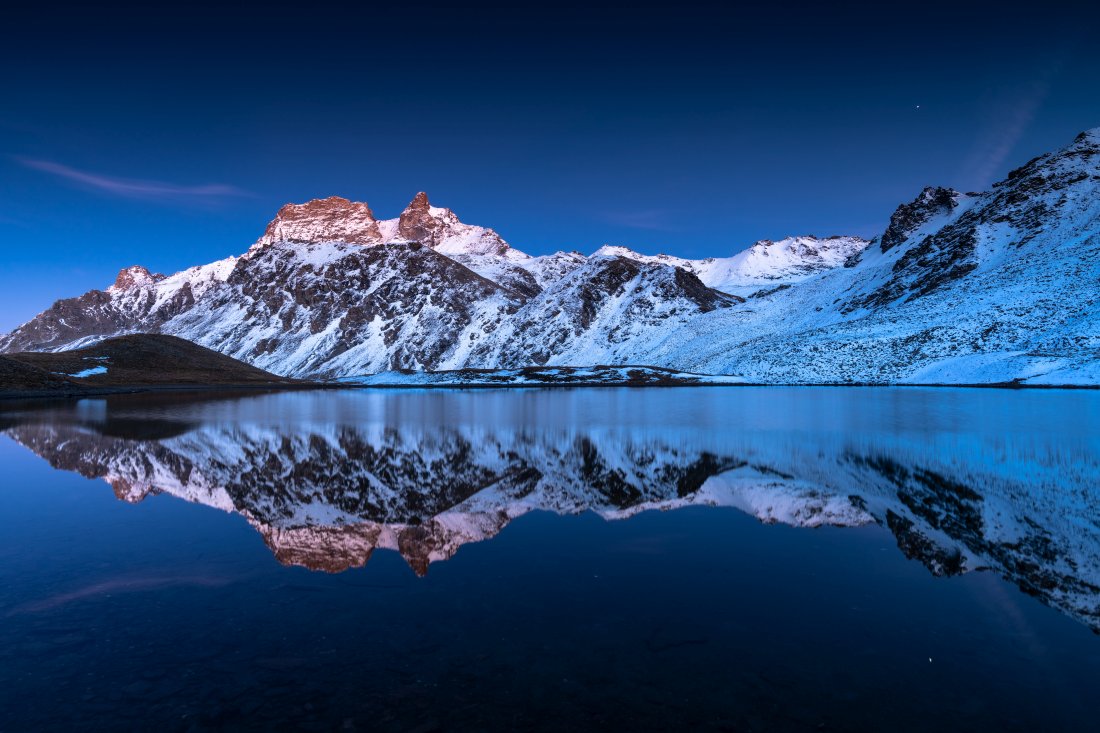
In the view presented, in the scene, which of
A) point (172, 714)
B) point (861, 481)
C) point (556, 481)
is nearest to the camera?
point (172, 714)

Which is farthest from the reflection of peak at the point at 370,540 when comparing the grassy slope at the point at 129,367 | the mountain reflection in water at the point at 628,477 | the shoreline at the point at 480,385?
the grassy slope at the point at 129,367

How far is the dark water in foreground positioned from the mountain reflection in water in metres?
0.14

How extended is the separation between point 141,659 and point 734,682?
7.30m

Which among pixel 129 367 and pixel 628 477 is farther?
pixel 129 367

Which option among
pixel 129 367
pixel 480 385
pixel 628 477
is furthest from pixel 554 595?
pixel 129 367

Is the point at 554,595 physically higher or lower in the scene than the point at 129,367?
lower

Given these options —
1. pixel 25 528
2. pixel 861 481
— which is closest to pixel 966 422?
pixel 861 481

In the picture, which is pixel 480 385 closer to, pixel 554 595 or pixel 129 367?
pixel 129 367

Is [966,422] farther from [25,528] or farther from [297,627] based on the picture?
[25,528]

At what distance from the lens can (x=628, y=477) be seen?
70.1 ft

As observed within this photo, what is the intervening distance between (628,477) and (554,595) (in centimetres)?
1111

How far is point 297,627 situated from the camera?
30.1ft

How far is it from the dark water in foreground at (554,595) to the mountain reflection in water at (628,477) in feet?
0.47

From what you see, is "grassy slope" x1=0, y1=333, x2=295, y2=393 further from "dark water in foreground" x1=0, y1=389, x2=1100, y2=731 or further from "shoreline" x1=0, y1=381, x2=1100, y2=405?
"dark water in foreground" x1=0, y1=389, x2=1100, y2=731
